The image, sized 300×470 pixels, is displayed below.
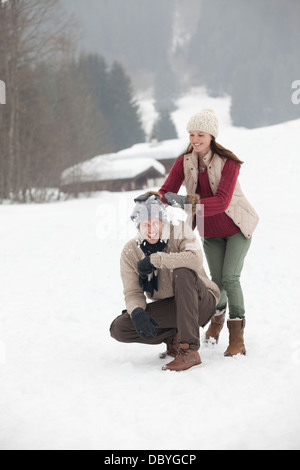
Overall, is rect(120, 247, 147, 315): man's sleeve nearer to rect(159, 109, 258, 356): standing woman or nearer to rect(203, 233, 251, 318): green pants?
rect(159, 109, 258, 356): standing woman

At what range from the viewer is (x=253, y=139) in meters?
24.4

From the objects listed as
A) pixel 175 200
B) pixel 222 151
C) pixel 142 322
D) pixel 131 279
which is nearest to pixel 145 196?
pixel 175 200

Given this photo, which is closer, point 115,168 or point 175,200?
point 175,200

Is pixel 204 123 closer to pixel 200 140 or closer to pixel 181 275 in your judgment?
pixel 200 140

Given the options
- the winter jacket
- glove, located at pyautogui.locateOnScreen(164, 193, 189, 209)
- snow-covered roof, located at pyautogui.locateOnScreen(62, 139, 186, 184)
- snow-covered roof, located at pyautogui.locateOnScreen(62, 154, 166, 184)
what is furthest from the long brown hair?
snow-covered roof, located at pyautogui.locateOnScreen(62, 154, 166, 184)

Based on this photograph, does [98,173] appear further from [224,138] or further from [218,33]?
[218,33]

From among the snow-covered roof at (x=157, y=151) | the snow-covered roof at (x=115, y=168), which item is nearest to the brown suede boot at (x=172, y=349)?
the snow-covered roof at (x=115, y=168)

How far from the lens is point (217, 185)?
11.6 feet

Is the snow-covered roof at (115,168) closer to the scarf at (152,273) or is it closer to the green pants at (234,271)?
the green pants at (234,271)

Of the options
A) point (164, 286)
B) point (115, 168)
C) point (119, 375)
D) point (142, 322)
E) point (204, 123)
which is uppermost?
point (115, 168)

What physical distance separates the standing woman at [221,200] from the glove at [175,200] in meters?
0.13

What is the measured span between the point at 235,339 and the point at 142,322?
748 mm

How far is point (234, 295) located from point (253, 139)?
2188 centimetres

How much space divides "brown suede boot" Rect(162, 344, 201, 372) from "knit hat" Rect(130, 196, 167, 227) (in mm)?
843
